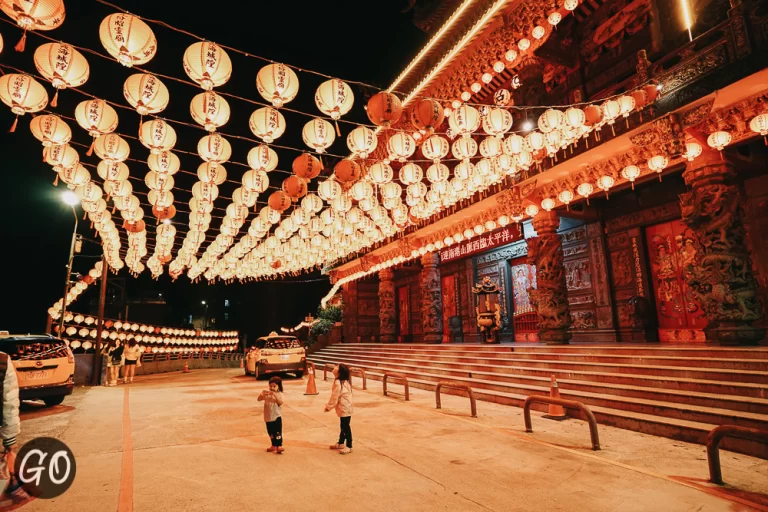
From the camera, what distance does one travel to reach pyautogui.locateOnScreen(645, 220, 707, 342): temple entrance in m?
10.8

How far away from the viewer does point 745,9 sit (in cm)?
744

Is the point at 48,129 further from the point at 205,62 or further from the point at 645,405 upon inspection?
the point at 645,405

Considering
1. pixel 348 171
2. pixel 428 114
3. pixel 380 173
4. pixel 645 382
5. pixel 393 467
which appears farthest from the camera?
pixel 380 173

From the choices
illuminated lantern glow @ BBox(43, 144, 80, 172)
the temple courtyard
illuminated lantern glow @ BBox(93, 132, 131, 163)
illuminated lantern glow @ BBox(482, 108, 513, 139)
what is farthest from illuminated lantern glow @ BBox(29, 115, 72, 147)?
illuminated lantern glow @ BBox(482, 108, 513, 139)

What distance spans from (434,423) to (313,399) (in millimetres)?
4423

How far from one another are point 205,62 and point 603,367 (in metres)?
9.94

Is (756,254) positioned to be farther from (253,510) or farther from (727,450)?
(253,510)

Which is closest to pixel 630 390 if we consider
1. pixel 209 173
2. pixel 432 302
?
pixel 432 302

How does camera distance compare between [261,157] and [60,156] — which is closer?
[60,156]

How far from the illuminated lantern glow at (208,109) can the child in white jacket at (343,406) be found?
5259mm

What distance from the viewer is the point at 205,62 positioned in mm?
6359

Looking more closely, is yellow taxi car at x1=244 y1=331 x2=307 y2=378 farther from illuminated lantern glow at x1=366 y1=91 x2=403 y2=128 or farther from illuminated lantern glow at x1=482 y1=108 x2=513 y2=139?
illuminated lantern glow at x1=482 y1=108 x2=513 y2=139

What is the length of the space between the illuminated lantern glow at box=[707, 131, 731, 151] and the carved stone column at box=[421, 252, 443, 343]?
35.6 ft

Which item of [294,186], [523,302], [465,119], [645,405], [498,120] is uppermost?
[498,120]
